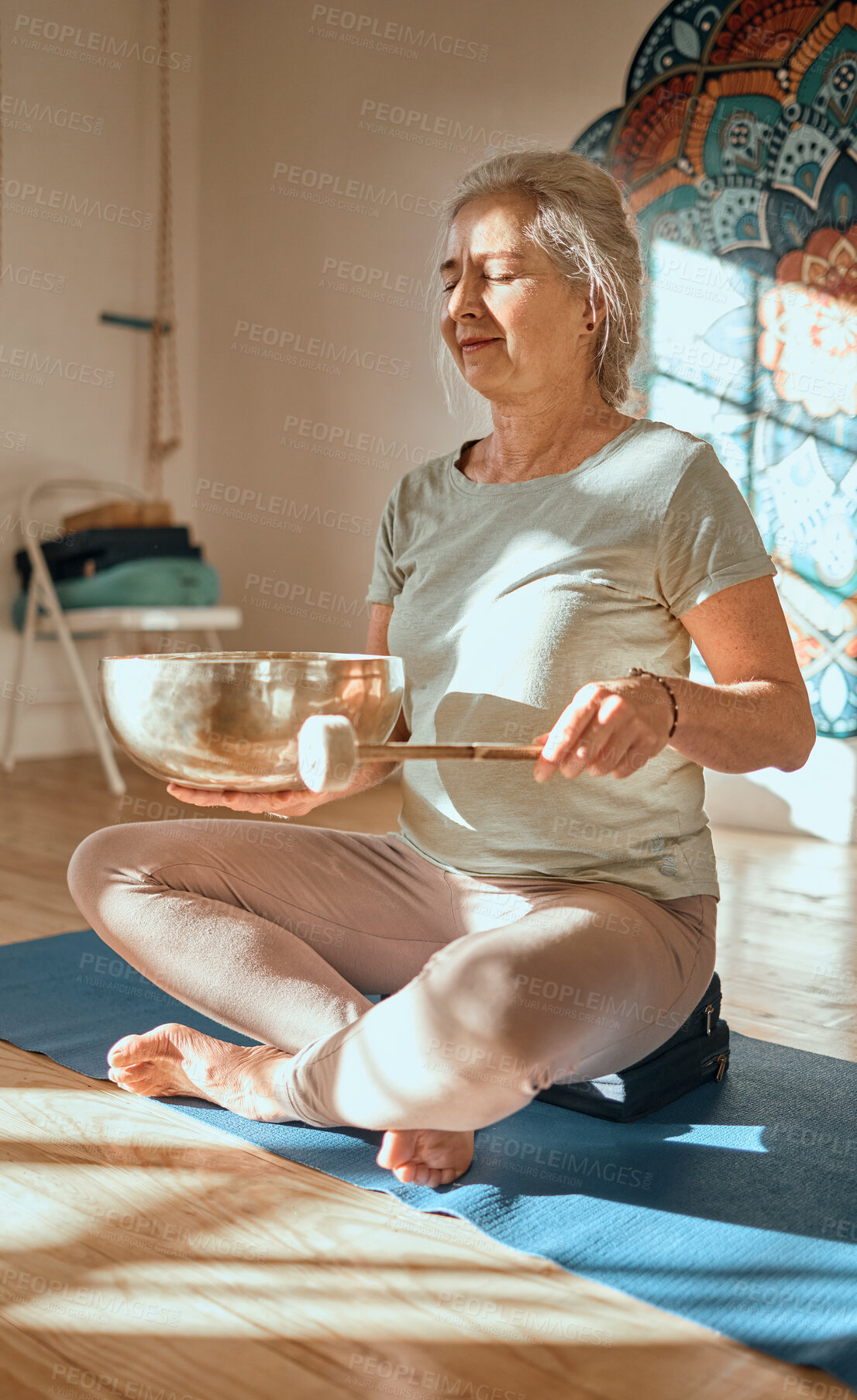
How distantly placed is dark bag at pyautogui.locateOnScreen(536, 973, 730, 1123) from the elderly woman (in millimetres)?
93

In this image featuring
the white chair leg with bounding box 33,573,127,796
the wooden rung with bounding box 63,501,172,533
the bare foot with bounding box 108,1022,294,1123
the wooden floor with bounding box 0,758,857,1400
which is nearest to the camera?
the wooden floor with bounding box 0,758,857,1400

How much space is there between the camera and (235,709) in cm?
109

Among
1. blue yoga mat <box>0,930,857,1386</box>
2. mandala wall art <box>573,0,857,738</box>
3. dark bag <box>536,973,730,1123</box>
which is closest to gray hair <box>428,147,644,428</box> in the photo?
dark bag <box>536,973,730,1123</box>

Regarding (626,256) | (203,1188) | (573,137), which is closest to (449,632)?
(626,256)

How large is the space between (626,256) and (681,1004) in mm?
832

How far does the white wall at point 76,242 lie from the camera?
13.4 ft

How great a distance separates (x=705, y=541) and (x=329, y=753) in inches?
18.9

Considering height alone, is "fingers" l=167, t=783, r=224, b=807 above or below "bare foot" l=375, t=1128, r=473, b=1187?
above

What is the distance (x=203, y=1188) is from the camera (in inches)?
48.8

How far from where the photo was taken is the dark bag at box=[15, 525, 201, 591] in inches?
149

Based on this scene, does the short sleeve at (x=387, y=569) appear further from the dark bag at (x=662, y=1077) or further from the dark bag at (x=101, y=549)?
the dark bag at (x=101, y=549)

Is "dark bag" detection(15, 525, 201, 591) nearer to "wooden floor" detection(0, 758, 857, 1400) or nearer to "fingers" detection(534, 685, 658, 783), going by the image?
"wooden floor" detection(0, 758, 857, 1400)

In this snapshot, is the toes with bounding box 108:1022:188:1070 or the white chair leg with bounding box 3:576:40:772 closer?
the toes with bounding box 108:1022:188:1070

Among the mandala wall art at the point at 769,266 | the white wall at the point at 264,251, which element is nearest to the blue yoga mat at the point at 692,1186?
the mandala wall art at the point at 769,266
